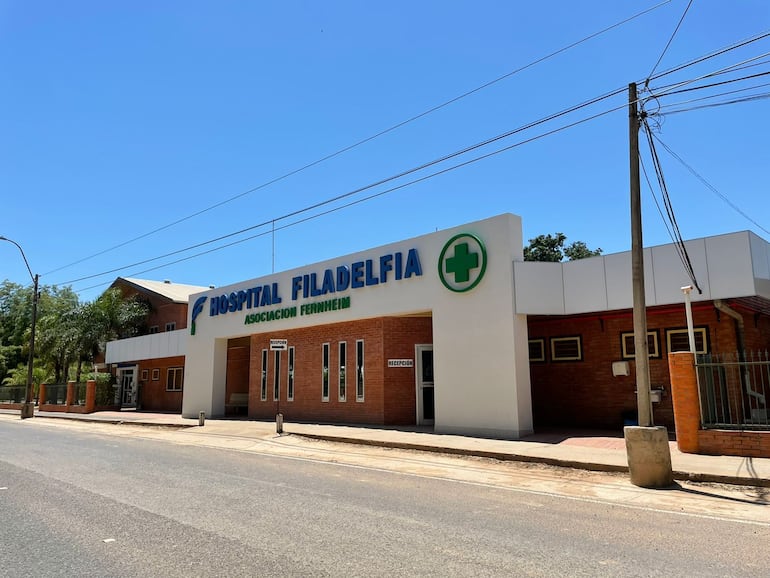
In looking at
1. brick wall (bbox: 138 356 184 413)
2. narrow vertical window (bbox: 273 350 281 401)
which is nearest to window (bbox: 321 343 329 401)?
narrow vertical window (bbox: 273 350 281 401)

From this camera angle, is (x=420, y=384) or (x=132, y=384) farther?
(x=132, y=384)

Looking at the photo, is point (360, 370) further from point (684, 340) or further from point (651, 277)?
point (684, 340)

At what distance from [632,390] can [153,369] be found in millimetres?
30125

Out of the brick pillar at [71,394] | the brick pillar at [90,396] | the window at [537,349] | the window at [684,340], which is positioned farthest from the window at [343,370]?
the brick pillar at [71,394]

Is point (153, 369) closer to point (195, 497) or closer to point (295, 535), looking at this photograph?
point (195, 497)

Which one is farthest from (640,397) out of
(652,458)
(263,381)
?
(263,381)

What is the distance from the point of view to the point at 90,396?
3559cm

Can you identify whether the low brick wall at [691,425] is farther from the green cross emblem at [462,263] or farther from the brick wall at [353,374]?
the brick wall at [353,374]

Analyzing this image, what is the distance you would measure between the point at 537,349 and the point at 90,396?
94.1ft

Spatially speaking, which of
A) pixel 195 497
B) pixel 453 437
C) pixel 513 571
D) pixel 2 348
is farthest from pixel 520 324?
pixel 2 348

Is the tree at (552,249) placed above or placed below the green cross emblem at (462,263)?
above

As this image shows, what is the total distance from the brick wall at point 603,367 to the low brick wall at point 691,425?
4453mm

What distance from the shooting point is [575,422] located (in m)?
18.0

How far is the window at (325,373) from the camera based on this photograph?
71.6ft
